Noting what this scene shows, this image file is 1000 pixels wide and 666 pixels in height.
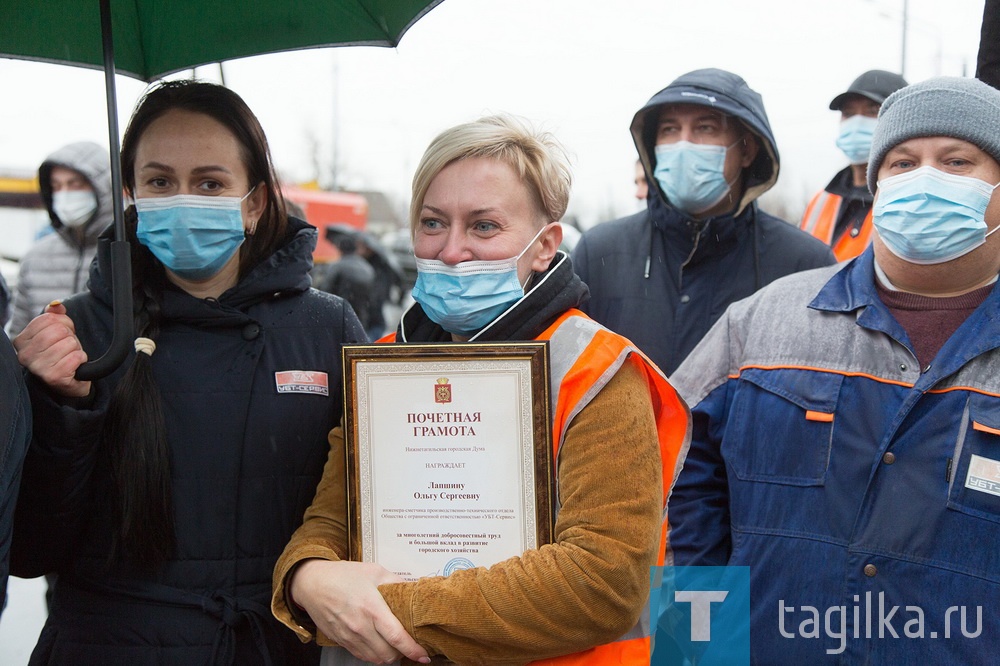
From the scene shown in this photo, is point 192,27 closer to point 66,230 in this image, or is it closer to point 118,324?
point 118,324

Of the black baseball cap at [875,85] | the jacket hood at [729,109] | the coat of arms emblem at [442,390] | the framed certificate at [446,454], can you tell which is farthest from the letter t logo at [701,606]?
the black baseball cap at [875,85]

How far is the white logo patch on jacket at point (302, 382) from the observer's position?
238 cm

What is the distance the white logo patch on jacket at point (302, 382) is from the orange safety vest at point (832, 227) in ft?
9.41

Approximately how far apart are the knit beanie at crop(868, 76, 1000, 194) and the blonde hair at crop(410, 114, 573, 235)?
1046 mm

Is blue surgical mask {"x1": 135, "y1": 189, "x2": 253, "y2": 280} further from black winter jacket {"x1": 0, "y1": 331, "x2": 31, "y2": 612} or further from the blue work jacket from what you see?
the blue work jacket

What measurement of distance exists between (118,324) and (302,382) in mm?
515

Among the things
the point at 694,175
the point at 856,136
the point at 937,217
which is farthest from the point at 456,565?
the point at 856,136

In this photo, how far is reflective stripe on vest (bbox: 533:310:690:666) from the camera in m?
1.84

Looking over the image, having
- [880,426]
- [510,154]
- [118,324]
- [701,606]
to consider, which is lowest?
[701,606]

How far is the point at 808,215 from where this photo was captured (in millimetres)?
5289

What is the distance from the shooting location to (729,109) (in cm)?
346

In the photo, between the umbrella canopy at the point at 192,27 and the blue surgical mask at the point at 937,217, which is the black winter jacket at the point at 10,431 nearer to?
the umbrella canopy at the point at 192,27

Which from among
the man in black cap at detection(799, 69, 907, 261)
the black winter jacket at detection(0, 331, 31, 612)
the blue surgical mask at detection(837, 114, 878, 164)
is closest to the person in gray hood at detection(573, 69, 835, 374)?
the man in black cap at detection(799, 69, 907, 261)

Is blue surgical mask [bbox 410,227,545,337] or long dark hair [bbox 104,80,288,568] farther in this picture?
long dark hair [bbox 104,80,288,568]
